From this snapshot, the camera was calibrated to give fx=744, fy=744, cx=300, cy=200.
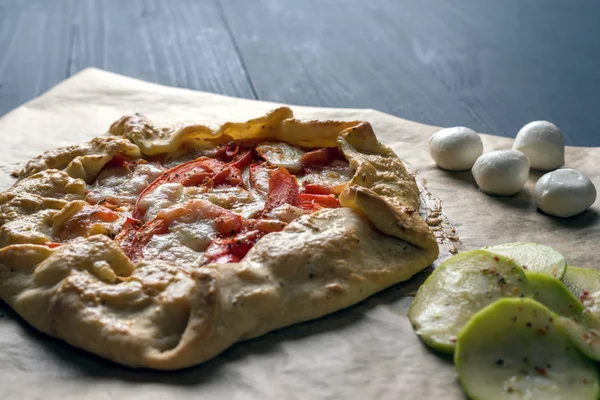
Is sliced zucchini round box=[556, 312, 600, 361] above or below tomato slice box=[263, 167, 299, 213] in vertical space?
above

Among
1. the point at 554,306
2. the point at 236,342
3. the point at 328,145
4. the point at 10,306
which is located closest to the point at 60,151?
the point at 10,306

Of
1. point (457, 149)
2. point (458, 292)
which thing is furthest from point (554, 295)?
point (457, 149)

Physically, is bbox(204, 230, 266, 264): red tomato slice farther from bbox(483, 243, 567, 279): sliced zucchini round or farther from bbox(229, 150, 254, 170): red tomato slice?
bbox(483, 243, 567, 279): sliced zucchini round

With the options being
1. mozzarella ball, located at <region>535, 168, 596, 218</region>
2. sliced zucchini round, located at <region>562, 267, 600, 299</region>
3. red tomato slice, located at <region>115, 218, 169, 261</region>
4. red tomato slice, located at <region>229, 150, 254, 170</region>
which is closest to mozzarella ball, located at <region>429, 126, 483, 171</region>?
mozzarella ball, located at <region>535, 168, 596, 218</region>

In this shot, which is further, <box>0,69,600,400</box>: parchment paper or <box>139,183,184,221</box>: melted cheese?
<box>139,183,184,221</box>: melted cheese

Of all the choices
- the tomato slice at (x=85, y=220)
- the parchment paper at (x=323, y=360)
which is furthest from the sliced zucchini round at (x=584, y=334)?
the tomato slice at (x=85, y=220)

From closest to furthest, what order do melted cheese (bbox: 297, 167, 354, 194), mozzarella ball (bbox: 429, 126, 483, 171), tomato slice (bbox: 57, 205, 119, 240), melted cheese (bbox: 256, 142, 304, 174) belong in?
tomato slice (bbox: 57, 205, 119, 240), melted cheese (bbox: 297, 167, 354, 194), melted cheese (bbox: 256, 142, 304, 174), mozzarella ball (bbox: 429, 126, 483, 171)

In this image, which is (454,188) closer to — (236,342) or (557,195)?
(557,195)

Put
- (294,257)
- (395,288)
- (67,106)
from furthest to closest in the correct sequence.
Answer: (67,106)
(395,288)
(294,257)
